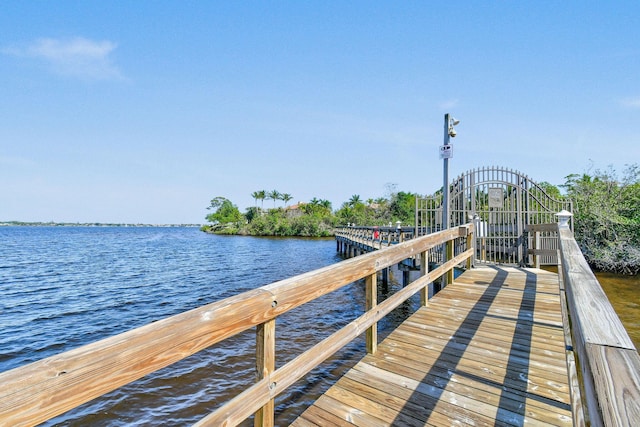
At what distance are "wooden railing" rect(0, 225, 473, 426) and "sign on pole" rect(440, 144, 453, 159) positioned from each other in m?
5.24

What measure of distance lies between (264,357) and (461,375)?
6.21 ft

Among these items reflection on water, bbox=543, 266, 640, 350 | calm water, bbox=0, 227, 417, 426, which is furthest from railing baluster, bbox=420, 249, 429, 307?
reflection on water, bbox=543, 266, 640, 350

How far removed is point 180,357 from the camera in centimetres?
143

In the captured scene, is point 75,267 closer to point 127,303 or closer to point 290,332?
point 127,303

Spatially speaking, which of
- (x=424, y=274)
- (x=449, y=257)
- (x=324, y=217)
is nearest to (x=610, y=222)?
(x=449, y=257)

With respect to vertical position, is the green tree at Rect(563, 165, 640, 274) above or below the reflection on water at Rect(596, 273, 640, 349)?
above

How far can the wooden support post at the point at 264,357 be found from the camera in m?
1.89

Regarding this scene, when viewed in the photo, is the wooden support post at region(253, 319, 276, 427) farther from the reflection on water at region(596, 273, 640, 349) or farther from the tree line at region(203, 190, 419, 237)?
the tree line at region(203, 190, 419, 237)

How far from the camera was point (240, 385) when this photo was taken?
5250mm

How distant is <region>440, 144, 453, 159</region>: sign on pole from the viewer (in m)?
7.20

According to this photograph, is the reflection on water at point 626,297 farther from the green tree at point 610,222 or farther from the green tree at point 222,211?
the green tree at point 222,211

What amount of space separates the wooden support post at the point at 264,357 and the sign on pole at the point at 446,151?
6.40 m

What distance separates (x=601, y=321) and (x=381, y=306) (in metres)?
2.26

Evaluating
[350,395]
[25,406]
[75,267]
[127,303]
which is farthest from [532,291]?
[75,267]
